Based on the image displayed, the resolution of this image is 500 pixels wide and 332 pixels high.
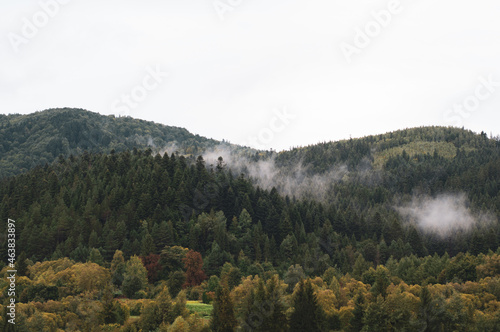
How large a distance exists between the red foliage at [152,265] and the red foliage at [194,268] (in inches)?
308

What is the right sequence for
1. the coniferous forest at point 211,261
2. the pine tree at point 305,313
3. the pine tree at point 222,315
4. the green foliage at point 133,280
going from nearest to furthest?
the pine tree at point 305,313, the pine tree at point 222,315, the coniferous forest at point 211,261, the green foliage at point 133,280

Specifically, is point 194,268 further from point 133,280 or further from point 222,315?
point 222,315

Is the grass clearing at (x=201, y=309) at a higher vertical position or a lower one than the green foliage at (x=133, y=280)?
lower

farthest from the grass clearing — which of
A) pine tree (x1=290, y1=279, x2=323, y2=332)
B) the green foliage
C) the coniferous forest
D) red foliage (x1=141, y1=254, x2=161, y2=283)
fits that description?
red foliage (x1=141, y1=254, x2=161, y2=283)

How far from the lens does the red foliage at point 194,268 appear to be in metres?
117

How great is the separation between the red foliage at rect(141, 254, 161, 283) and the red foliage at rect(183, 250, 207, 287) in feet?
25.6

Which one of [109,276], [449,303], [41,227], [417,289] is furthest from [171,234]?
[449,303]

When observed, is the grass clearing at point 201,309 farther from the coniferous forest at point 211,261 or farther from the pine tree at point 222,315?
the pine tree at point 222,315

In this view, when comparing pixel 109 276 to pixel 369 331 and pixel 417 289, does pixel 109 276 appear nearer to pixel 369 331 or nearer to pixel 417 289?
pixel 369 331

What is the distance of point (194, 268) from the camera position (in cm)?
11831

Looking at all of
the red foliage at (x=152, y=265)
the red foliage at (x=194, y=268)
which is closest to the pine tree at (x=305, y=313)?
the red foliage at (x=194, y=268)

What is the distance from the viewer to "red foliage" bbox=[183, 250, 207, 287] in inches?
4604

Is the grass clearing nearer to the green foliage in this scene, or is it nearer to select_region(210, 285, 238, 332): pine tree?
the green foliage

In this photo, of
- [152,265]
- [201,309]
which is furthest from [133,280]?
[201,309]
